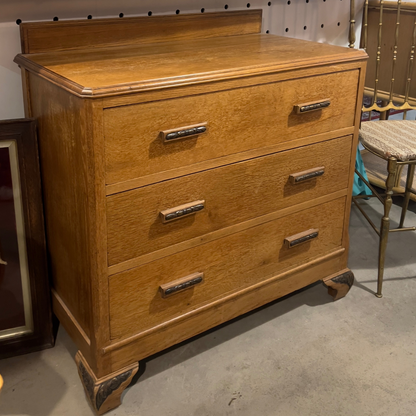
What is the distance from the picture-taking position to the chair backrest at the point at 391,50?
2641 millimetres

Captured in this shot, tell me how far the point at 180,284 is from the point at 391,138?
1.14 metres

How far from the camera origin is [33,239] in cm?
181

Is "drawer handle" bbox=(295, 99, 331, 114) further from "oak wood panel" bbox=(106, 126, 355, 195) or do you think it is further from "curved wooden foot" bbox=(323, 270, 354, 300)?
"curved wooden foot" bbox=(323, 270, 354, 300)

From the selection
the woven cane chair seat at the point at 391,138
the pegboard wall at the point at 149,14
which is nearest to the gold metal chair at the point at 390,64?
the woven cane chair seat at the point at 391,138

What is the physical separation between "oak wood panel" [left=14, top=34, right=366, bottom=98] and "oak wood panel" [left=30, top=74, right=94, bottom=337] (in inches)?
2.3

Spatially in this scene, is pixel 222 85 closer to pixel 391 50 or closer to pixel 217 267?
pixel 217 267

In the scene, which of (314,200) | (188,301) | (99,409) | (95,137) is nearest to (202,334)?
(188,301)

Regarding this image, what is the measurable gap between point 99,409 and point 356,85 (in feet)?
4.47

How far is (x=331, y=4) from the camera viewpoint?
261 cm

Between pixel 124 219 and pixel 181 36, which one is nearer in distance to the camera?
pixel 124 219

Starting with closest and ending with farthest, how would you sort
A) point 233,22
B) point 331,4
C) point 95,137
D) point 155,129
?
point 95,137
point 155,129
point 233,22
point 331,4

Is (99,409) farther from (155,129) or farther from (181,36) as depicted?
(181,36)

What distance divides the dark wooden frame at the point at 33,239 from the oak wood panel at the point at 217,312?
40cm

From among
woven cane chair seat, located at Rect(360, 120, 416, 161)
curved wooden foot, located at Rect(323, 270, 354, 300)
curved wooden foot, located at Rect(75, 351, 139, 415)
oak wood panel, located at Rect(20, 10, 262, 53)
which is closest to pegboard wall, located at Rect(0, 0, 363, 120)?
oak wood panel, located at Rect(20, 10, 262, 53)
